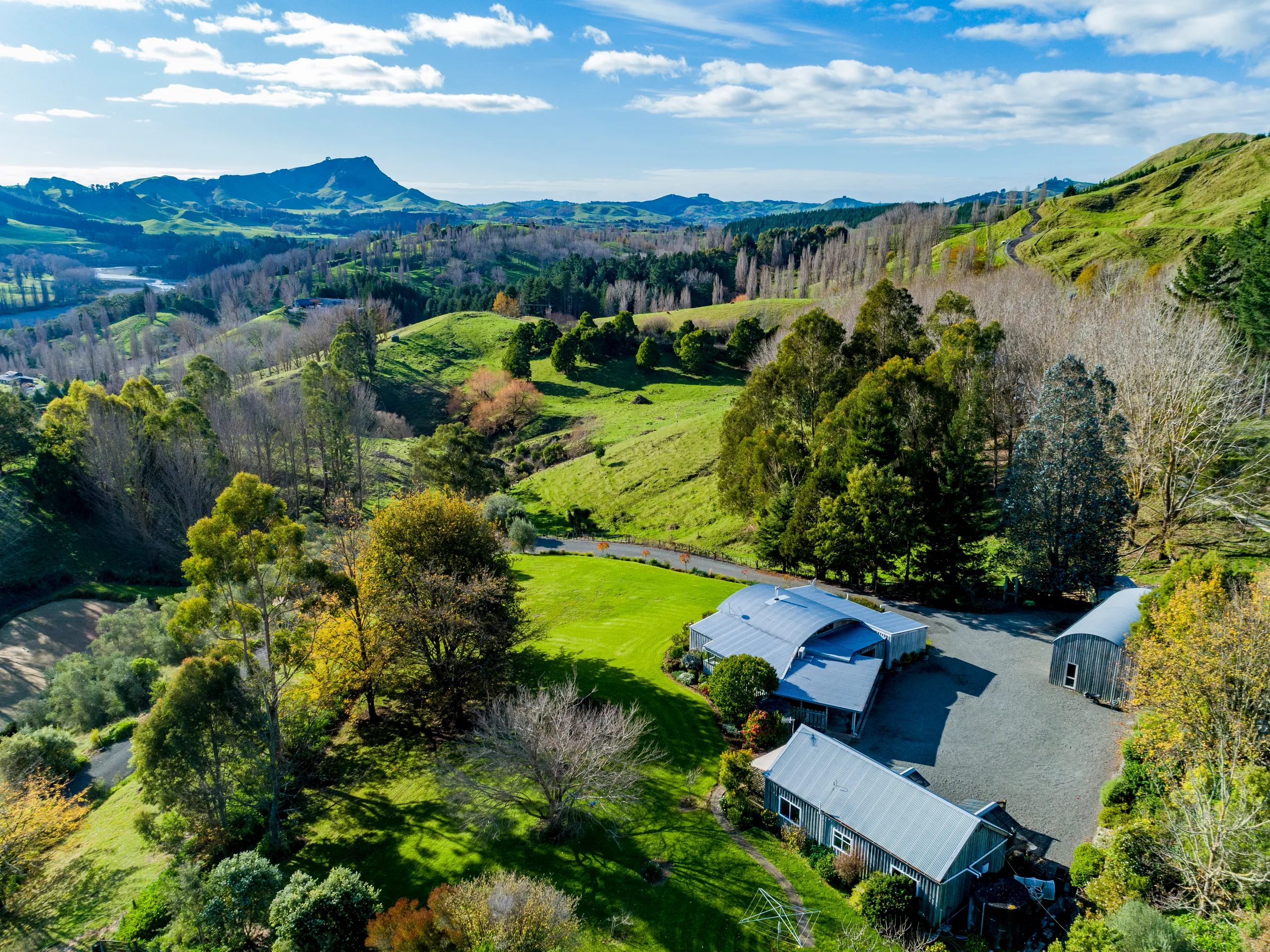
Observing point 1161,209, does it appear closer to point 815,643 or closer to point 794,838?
point 815,643

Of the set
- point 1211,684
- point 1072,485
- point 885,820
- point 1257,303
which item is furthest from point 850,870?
point 1257,303

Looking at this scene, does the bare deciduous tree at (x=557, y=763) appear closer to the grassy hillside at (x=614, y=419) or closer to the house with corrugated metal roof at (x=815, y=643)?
the house with corrugated metal roof at (x=815, y=643)

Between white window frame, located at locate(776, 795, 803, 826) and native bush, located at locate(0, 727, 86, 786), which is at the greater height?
white window frame, located at locate(776, 795, 803, 826)

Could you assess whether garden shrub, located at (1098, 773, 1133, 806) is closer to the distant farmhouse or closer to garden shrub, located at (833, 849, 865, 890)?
garden shrub, located at (833, 849, 865, 890)

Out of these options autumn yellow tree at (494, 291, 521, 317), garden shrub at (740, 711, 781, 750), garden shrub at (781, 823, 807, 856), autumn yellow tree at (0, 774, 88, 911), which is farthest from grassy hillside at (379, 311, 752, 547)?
autumn yellow tree at (0, 774, 88, 911)

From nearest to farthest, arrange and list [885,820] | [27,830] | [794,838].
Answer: [885,820] → [794,838] → [27,830]

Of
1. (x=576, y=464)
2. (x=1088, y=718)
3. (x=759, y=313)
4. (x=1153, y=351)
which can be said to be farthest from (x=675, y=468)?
(x=759, y=313)

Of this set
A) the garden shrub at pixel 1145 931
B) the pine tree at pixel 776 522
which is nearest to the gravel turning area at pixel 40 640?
the pine tree at pixel 776 522
